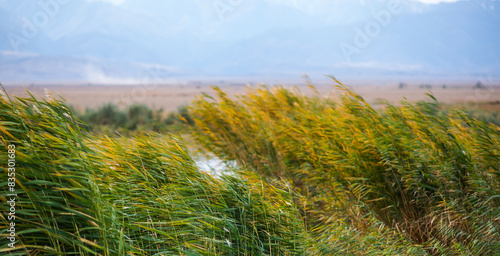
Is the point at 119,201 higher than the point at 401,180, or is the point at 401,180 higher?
the point at 119,201

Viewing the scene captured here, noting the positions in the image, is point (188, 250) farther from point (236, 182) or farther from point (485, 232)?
point (485, 232)

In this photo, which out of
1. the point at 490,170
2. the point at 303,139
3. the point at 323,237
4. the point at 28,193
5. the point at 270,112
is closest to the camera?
the point at 28,193

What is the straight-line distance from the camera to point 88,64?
16188 centimetres

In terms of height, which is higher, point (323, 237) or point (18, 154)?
point (18, 154)

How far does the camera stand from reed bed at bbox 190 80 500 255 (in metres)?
4.39

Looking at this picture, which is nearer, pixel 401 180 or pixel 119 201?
pixel 119 201

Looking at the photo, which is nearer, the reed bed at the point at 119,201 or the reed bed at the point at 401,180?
the reed bed at the point at 119,201

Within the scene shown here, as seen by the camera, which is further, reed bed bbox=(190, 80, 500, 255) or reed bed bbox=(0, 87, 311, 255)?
reed bed bbox=(190, 80, 500, 255)

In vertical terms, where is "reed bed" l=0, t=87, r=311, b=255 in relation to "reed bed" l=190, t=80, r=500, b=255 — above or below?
above

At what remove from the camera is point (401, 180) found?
4.82 meters

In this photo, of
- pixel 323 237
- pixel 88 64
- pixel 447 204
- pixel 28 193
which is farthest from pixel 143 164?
pixel 88 64

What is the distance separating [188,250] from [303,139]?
3356mm

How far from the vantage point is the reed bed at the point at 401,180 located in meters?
4.39

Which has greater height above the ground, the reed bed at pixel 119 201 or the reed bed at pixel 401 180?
the reed bed at pixel 119 201
